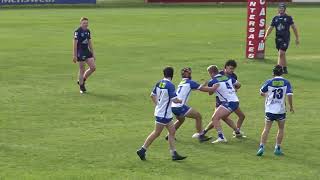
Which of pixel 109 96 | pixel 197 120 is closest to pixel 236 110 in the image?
pixel 197 120

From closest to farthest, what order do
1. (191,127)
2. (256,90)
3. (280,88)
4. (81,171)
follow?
(81,171) → (280,88) → (191,127) → (256,90)

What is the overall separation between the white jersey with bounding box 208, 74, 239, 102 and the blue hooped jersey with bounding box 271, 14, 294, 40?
35.2ft

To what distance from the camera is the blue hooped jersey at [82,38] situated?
21.8 m

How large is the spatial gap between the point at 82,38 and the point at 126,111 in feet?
13.0

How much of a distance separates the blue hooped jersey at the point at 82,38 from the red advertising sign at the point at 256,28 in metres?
9.05

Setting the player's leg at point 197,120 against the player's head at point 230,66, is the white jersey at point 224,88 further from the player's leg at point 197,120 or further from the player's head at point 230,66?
the player's leg at point 197,120

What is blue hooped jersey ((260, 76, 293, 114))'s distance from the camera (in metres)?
14.2

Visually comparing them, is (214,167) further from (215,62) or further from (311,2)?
(311,2)

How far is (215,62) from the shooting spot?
2783 cm

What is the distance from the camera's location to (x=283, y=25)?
85.1 ft

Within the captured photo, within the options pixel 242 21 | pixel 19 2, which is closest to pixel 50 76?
pixel 242 21

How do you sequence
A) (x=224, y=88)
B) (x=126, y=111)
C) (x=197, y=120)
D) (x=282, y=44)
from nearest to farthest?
(x=224, y=88) → (x=197, y=120) → (x=126, y=111) → (x=282, y=44)

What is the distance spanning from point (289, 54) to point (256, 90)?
959 centimetres

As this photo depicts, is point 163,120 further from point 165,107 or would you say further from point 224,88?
point 224,88
